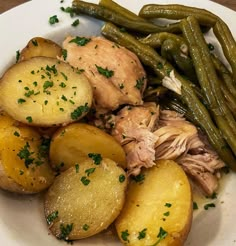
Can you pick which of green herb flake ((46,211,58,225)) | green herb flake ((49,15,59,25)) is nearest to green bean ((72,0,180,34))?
green herb flake ((49,15,59,25))

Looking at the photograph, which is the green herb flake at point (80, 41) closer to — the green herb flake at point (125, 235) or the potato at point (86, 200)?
the potato at point (86, 200)

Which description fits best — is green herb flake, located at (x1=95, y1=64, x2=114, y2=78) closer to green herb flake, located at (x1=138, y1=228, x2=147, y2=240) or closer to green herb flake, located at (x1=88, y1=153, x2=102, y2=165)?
green herb flake, located at (x1=88, y1=153, x2=102, y2=165)

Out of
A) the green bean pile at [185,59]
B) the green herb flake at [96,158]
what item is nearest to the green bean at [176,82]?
the green bean pile at [185,59]

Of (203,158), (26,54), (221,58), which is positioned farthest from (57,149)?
(221,58)

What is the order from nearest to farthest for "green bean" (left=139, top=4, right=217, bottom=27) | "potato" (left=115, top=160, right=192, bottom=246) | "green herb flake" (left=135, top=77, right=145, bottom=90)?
1. "potato" (left=115, top=160, right=192, bottom=246)
2. "green herb flake" (left=135, top=77, right=145, bottom=90)
3. "green bean" (left=139, top=4, right=217, bottom=27)

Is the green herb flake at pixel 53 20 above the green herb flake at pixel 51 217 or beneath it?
above

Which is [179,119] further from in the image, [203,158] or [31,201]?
[31,201]

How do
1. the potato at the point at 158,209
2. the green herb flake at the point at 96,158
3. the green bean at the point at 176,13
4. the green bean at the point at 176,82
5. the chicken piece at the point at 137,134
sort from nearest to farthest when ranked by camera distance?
the potato at the point at 158,209 < the green herb flake at the point at 96,158 < the chicken piece at the point at 137,134 < the green bean at the point at 176,82 < the green bean at the point at 176,13

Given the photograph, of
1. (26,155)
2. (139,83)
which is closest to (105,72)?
(139,83)
